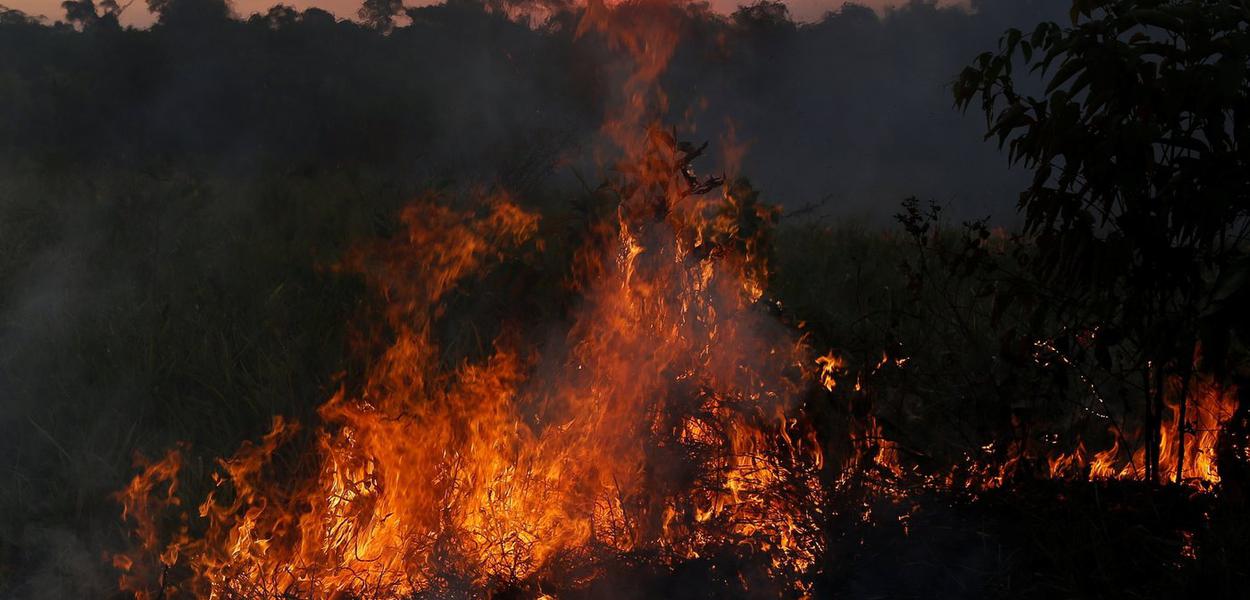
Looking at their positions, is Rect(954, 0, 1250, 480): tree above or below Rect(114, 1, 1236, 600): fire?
above

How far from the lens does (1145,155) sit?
266cm

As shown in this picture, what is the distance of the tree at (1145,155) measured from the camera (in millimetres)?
2609

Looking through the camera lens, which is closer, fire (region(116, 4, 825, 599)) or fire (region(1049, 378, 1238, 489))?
fire (region(116, 4, 825, 599))

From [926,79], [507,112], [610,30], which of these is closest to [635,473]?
[610,30]

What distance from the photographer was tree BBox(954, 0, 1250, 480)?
8.56 ft

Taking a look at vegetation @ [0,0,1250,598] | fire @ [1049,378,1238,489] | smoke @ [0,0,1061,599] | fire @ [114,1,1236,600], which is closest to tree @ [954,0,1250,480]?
vegetation @ [0,0,1250,598]

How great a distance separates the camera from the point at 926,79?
35.3 metres

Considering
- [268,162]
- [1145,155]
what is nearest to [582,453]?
[1145,155]

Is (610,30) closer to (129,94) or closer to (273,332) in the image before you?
(273,332)

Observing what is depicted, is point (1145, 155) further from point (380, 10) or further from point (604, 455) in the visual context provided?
point (380, 10)

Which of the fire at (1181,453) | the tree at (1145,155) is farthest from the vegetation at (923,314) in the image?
the fire at (1181,453)

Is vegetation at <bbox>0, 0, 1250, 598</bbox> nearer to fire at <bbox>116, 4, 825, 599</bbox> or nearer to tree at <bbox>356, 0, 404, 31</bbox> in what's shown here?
fire at <bbox>116, 4, 825, 599</bbox>

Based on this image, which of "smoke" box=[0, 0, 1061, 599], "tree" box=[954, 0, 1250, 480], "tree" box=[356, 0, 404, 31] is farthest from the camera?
"tree" box=[356, 0, 404, 31]

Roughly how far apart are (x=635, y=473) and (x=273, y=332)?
7.75ft
